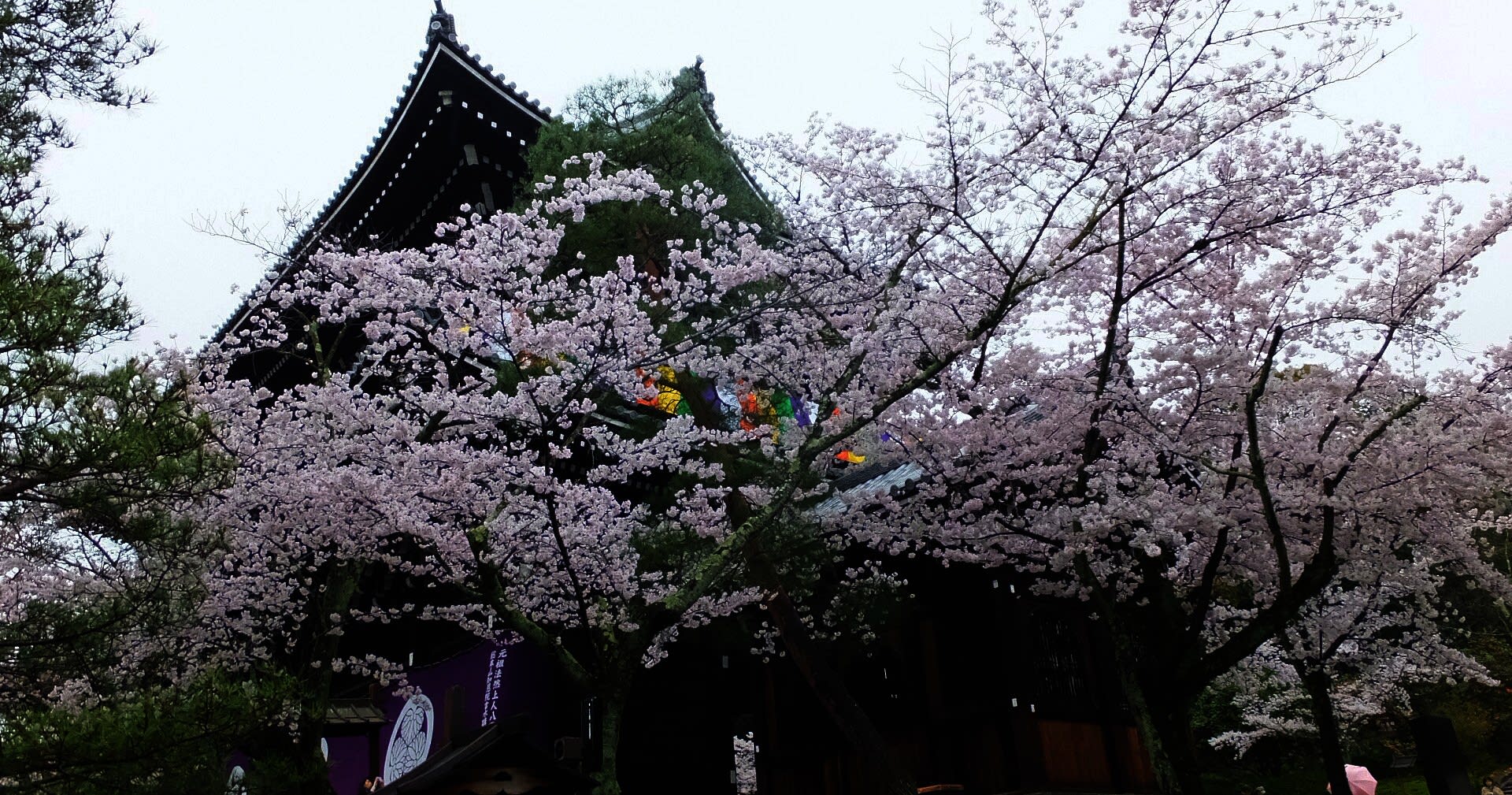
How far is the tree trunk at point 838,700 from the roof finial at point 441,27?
9.23 m

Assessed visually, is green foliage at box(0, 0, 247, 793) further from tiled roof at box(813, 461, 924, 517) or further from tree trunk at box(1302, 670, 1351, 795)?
tree trunk at box(1302, 670, 1351, 795)

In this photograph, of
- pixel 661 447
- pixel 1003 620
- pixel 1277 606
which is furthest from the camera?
pixel 1003 620

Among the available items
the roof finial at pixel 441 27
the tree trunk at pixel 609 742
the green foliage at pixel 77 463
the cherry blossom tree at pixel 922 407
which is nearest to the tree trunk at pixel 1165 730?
the cherry blossom tree at pixel 922 407

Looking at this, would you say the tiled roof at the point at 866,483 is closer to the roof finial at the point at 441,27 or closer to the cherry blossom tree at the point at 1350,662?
the cherry blossom tree at the point at 1350,662

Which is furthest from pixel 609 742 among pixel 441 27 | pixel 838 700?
pixel 441 27

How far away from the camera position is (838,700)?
9180 mm

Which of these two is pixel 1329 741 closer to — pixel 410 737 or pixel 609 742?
pixel 609 742

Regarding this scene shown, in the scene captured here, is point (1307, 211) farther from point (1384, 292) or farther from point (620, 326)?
point (620, 326)

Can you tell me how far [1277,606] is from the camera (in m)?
7.44

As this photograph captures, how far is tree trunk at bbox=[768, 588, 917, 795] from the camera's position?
870cm

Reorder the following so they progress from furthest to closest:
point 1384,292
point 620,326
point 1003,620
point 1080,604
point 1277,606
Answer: point 1080,604 → point 1003,620 → point 1384,292 → point 620,326 → point 1277,606

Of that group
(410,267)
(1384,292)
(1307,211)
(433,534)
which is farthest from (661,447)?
(1384,292)

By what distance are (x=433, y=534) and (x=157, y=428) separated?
3.43m

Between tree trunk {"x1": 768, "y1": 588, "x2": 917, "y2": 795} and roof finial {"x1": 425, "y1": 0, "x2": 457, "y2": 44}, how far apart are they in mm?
9230
